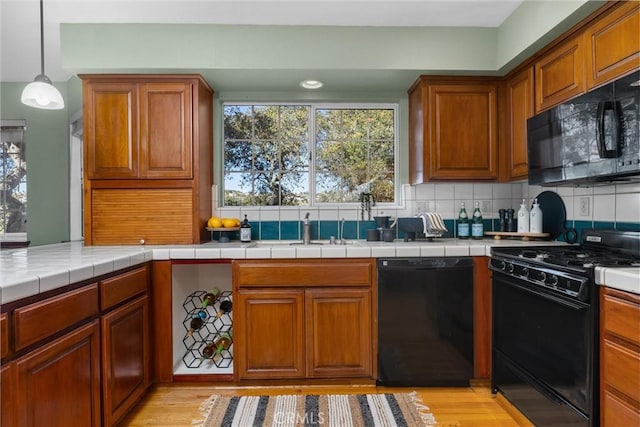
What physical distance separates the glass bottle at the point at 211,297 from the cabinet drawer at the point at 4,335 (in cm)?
141

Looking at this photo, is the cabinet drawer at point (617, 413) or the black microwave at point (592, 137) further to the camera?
the black microwave at point (592, 137)

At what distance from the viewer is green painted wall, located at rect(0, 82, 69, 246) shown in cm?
338

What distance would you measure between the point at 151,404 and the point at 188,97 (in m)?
1.96

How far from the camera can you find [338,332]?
7.36ft

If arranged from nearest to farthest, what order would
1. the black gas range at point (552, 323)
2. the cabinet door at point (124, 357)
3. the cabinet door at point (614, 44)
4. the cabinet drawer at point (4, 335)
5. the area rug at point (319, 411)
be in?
1. the cabinet drawer at point (4, 335)
2. the black gas range at point (552, 323)
3. the cabinet door at point (614, 44)
4. the cabinet door at point (124, 357)
5. the area rug at point (319, 411)

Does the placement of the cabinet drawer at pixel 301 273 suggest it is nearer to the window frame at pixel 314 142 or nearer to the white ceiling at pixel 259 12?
the window frame at pixel 314 142

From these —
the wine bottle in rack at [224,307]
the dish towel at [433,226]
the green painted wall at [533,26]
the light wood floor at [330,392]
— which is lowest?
the light wood floor at [330,392]

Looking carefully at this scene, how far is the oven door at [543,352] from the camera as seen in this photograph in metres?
1.46

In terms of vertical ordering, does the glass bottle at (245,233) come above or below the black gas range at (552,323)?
above

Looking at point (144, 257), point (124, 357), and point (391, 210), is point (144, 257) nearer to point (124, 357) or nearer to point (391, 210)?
point (124, 357)

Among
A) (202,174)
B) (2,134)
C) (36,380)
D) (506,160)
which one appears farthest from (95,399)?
(2,134)

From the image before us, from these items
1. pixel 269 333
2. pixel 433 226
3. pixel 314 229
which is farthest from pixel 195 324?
pixel 433 226

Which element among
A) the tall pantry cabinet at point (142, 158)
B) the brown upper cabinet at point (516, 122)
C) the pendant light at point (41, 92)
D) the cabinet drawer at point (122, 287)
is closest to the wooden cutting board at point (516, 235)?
the brown upper cabinet at point (516, 122)

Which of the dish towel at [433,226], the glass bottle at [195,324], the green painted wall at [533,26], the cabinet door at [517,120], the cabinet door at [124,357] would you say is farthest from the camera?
the dish towel at [433,226]
